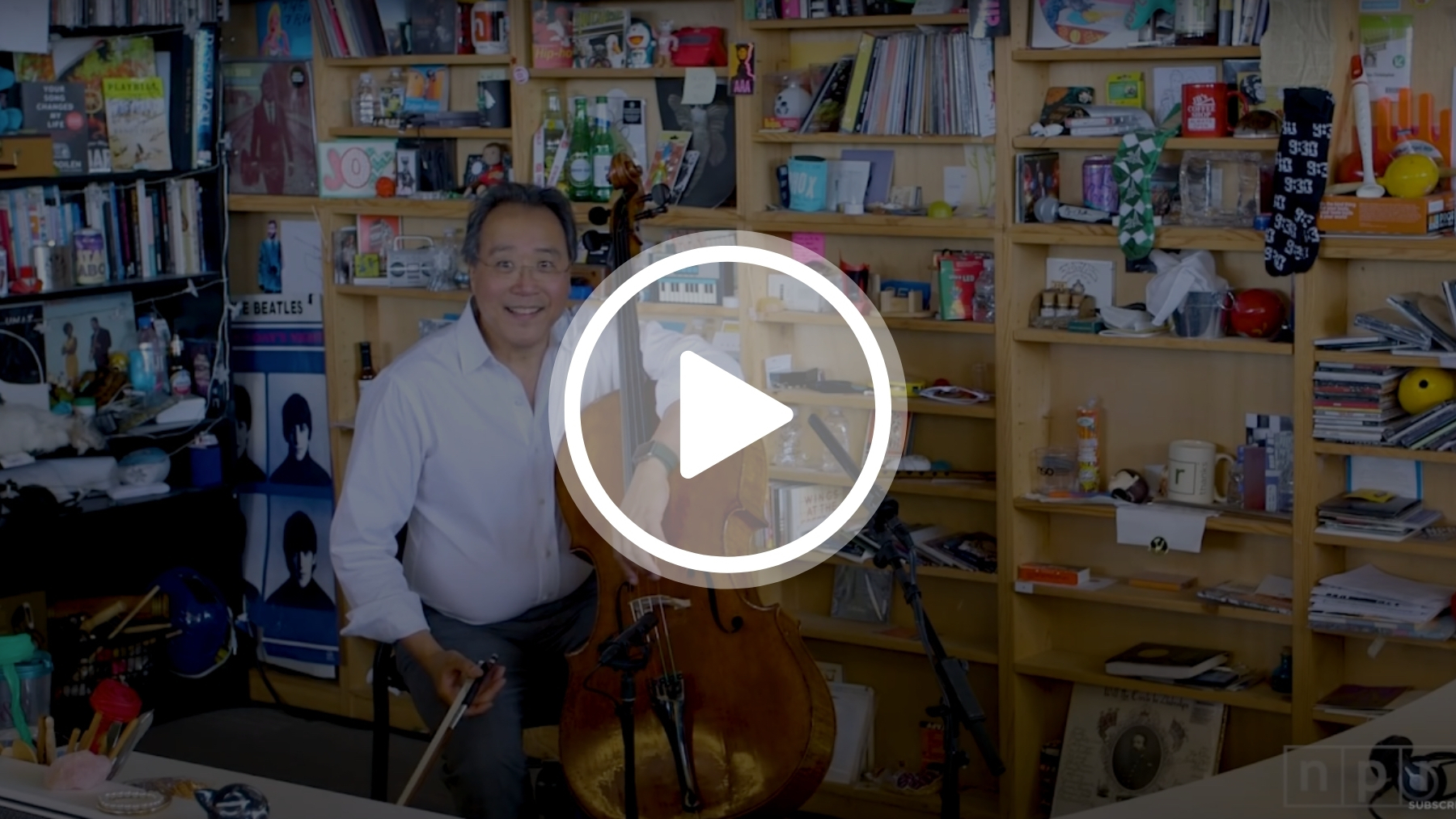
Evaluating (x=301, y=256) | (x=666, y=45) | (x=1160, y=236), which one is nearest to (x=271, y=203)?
(x=301, y=256)

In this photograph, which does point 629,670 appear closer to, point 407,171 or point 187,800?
point 187,800

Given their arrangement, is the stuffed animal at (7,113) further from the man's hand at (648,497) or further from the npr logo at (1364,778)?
the npr logo at (1364,778)

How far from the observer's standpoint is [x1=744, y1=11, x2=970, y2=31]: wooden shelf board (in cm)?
398

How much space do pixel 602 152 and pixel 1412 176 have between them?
7.03 ft

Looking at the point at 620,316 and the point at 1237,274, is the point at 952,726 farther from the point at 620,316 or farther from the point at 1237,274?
the point at 1237,274

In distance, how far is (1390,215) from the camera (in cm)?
341

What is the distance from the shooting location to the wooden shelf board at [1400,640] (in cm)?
345

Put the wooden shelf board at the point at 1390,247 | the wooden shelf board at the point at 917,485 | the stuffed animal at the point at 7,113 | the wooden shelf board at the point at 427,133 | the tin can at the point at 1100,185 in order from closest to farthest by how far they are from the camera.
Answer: the wooden shelf board at the point at 1390,247, the tin can at the point at 1100,185, the wooden shelf board at the point at 917,485, the stuffed animal at the point at 7,113, the wooden shelf board at the point at 427,133

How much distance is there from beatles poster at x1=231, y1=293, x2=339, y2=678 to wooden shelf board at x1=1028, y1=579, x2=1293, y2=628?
2.38 m

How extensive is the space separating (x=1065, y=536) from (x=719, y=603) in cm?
150

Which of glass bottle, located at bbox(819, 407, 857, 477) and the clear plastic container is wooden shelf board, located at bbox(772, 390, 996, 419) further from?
the clear plastic container

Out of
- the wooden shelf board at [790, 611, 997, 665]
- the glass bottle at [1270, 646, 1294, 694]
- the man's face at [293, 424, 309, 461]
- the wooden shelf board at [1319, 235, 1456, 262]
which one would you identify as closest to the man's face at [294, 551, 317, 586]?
the man's face at [293, 424, 309, 461]

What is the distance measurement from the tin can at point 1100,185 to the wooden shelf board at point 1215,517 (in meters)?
0.72

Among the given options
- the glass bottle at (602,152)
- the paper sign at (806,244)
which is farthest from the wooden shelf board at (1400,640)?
the glass bottle at (602,152)
